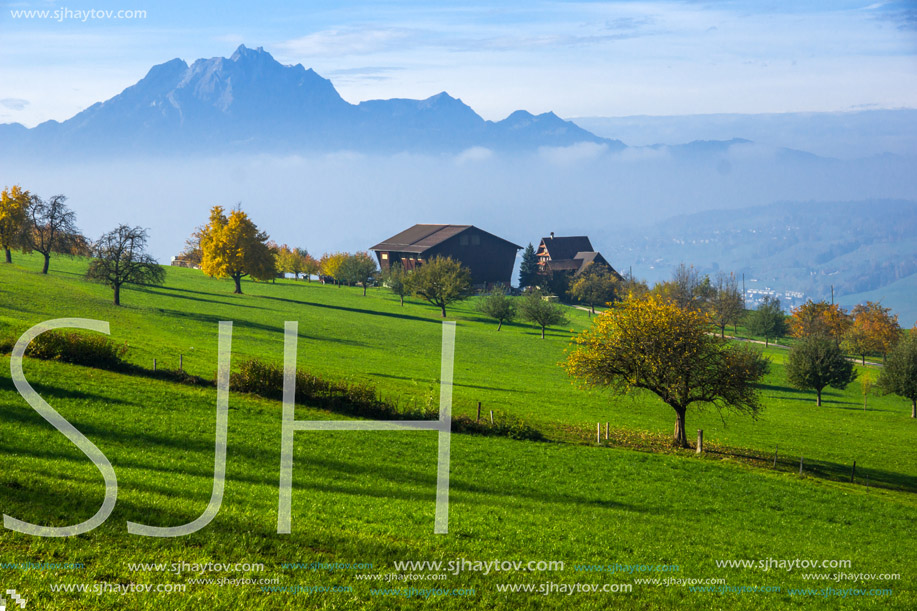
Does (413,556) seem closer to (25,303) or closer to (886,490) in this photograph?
(886,490)

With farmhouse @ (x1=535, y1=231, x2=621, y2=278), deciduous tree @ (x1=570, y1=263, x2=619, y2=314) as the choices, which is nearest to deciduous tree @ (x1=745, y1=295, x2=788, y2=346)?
deciduous tree @ (x1=570, y1=263, x2=619, y2=314)

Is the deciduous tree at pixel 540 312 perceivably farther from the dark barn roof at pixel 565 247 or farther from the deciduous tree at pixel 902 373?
the dark barn roof at pixel 565 247

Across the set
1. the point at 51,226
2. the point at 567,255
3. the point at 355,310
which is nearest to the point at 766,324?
the point at 355,310

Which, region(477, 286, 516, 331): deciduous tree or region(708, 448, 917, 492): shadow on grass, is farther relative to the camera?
region(477, 286, 516, 331): deciduous tree

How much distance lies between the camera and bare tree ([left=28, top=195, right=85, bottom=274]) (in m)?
84.9

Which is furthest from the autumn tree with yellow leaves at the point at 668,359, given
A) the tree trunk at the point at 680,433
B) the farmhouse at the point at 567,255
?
the farmhouse at the point at 567,255

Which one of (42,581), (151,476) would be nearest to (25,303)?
(151,476)

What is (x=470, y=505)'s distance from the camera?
70.0ft

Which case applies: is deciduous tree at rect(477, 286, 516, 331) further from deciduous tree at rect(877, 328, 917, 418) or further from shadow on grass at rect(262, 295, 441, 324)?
deciduous tree at rect(877, 328, 917, 418)

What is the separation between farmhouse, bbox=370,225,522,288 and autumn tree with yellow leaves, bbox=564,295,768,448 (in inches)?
4276

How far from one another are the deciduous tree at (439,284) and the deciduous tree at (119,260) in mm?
44556

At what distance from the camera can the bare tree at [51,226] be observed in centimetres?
8494

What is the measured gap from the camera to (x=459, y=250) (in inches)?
6093

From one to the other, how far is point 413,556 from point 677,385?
27235 millimetres
